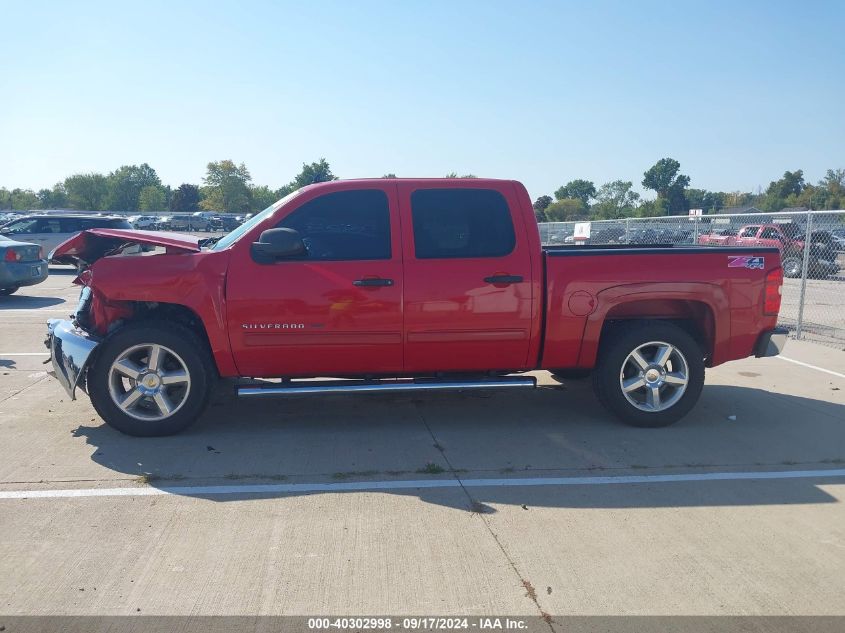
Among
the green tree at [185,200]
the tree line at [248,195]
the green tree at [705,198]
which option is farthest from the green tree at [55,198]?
→ the green tree at [705,198]

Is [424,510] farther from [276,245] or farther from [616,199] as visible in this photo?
[616,199]

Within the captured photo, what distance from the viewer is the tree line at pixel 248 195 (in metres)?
74.0

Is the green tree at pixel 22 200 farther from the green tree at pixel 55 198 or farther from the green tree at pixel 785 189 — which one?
the green tree at pixel 785 189

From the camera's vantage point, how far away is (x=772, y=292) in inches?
236

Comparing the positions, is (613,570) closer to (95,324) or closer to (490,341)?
(490,341)

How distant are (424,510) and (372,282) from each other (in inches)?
73.4

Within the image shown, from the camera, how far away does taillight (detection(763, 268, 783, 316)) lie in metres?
5.97

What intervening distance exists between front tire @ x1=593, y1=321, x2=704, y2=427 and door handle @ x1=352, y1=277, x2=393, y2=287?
1.91 metres

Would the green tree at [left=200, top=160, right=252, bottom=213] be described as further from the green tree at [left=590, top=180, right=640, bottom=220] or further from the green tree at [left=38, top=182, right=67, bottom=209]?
the green tree at [left=590, top=180, right=640, bottom=220]

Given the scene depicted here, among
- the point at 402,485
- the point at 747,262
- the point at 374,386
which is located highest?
the point at 747,262

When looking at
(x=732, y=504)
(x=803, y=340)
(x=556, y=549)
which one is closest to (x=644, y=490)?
(x=732, y=504)

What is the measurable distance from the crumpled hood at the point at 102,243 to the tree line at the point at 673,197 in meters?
46.1

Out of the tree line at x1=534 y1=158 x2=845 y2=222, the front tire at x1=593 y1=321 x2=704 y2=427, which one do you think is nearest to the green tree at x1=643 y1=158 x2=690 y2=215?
the tree line at x1=534 y1=158 x2=845 y2=222

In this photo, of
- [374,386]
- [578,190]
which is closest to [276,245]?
[374,386]
